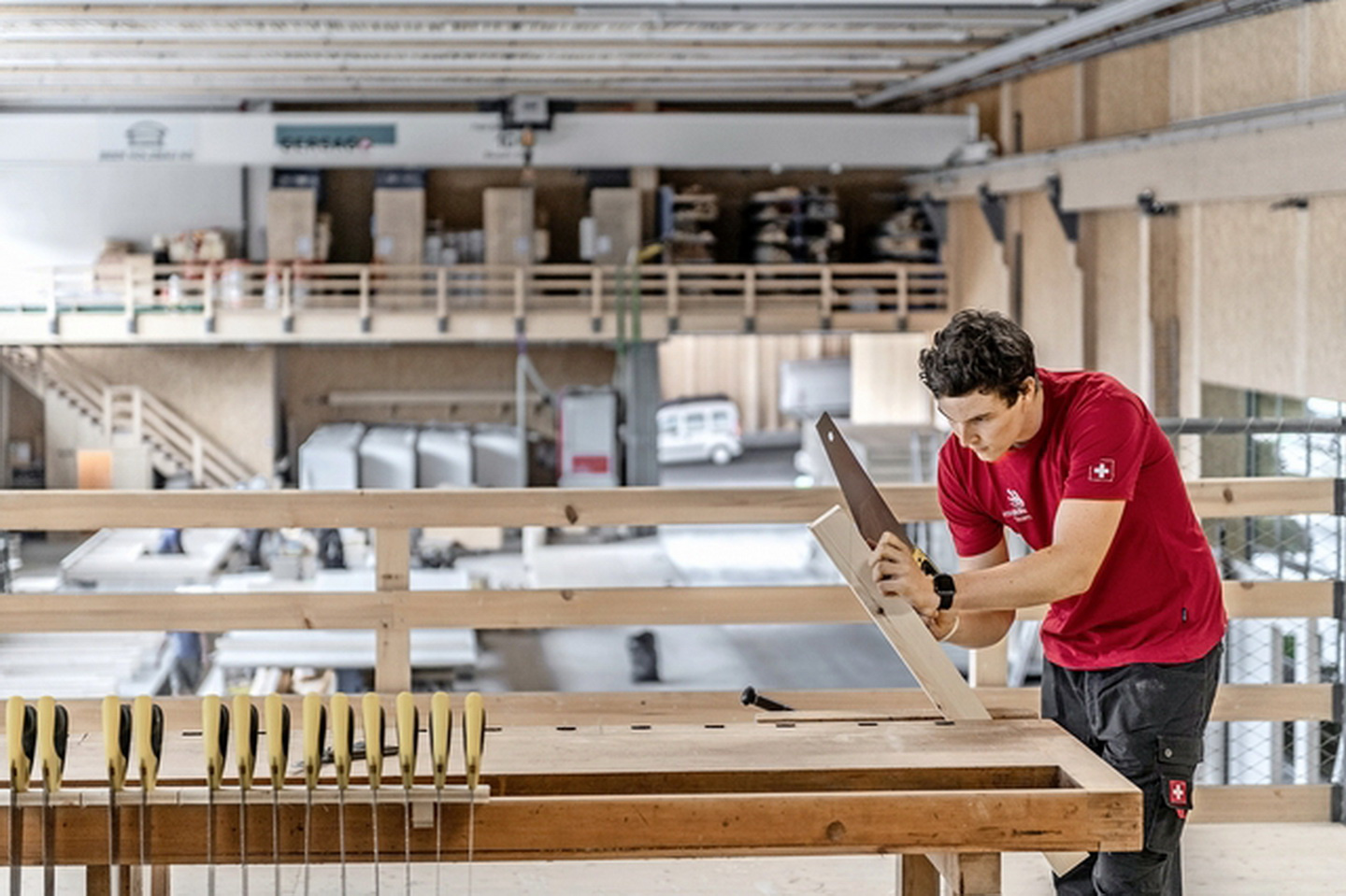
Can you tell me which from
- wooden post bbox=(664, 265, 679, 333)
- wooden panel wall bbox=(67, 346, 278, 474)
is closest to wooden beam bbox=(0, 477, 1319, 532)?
wooden post bbox=(664, 265, 679, 333)

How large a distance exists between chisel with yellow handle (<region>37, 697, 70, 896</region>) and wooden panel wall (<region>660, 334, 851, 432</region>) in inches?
818

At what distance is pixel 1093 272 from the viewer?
11867 mm

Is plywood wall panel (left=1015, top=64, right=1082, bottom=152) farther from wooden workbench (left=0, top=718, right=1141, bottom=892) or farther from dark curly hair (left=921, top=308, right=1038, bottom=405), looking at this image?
wooden workbench (left=0, top=718, right=1141, bottom=892)

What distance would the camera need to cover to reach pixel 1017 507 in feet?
9.24

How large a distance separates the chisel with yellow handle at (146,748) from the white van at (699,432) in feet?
63.6

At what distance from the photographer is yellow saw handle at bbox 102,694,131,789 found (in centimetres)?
229

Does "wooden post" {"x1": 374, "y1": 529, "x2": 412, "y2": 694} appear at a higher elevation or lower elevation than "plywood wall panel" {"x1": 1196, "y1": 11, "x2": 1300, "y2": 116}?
lower

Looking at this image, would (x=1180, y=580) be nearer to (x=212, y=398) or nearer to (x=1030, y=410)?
(x=1030, y=410)

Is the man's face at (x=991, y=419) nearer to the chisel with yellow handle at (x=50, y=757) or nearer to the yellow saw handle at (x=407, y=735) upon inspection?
the yellow saw handle at (x=407, y=735)

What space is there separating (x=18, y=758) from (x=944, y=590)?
1404 mm

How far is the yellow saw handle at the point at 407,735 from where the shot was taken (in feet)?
7.47

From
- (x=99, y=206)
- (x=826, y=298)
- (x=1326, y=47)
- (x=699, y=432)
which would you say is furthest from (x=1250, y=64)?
(x=699, y=432)

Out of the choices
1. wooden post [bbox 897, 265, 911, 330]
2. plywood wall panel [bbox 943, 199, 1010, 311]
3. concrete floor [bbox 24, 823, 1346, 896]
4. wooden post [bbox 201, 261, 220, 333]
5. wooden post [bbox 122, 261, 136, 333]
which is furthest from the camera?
wooden post [bbox 897, 265, 911, 330]

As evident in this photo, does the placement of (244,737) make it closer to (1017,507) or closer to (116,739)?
(116,739)
